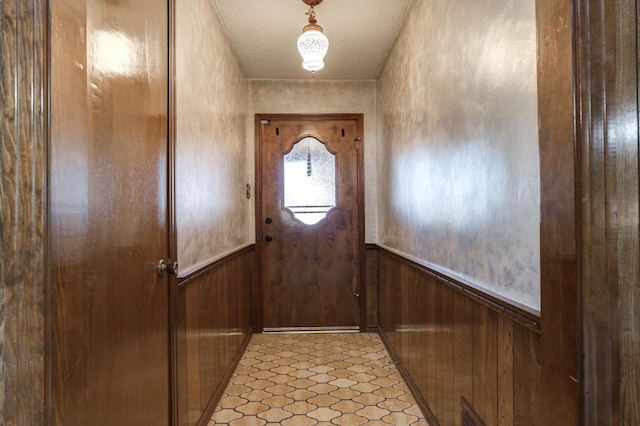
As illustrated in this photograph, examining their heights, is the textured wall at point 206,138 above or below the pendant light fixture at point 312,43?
below

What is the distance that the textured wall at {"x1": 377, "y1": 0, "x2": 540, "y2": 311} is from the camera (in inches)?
49.8

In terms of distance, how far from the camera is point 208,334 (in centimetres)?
241

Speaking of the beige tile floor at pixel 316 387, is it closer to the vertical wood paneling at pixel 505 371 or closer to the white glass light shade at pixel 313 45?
the vertical wood paneling at pixel 505 371

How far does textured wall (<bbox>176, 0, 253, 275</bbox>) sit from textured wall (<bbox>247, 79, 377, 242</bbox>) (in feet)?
1.65

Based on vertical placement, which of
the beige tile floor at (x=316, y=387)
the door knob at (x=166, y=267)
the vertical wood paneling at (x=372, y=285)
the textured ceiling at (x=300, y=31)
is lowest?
the beige tile floor at (x=316, y=387)

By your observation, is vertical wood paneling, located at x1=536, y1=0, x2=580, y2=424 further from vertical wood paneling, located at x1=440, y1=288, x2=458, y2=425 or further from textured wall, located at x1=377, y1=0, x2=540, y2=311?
vertical wood paneling, located at x1=440, y1=288, x2=458, y2=425

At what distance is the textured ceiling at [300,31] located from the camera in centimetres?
274

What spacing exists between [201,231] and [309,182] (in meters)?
2.04

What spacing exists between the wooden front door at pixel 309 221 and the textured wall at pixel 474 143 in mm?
1332

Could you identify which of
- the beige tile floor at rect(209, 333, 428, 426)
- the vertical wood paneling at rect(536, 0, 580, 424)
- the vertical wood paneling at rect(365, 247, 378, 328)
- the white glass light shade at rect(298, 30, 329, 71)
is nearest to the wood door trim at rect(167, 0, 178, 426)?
the beige tile floor at rect(209, 333, 428, 426)

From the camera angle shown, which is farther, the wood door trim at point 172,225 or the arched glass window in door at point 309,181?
the arched glass window in door at point 309,181

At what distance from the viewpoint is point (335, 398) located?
2.62 meters

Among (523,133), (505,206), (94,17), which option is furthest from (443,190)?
(94,17)

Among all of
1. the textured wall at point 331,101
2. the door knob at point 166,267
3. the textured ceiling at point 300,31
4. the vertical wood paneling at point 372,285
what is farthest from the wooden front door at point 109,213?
the vertical wood paneling at point 372,285
